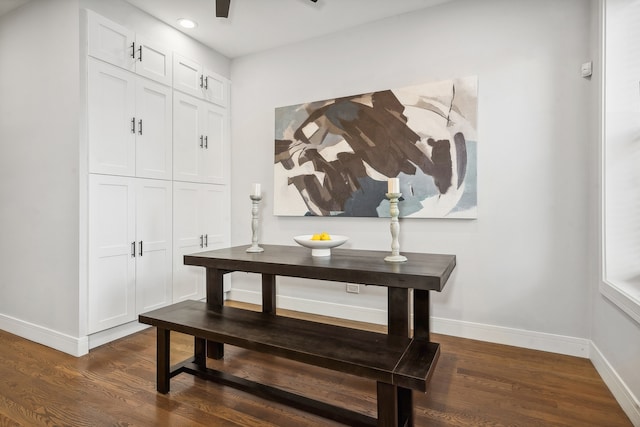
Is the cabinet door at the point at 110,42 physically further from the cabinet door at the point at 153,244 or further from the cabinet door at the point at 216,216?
the cabinet door at the point at 216,216

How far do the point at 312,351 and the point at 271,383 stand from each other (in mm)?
703

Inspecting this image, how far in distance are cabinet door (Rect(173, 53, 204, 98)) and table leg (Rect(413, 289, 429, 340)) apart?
273cm

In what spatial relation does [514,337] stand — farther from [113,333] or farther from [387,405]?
[113,333]

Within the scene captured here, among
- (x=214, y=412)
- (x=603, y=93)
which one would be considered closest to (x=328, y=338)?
(x=214, y=412)

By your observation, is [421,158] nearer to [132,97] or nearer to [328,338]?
[328,338]

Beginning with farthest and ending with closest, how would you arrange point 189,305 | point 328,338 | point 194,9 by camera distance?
point 194,9 < point 189,305 < point 328,338

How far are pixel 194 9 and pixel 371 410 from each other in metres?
3.15

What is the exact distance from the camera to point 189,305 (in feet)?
7.25

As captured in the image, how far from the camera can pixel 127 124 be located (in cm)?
274

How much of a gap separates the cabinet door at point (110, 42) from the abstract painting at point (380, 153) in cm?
134

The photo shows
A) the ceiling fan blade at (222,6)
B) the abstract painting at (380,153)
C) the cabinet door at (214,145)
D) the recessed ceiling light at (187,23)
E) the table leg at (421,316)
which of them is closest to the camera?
the table leg at (421,316)

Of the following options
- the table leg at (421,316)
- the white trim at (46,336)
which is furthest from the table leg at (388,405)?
the white trim at (46,336)

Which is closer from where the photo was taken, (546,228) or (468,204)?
(546,228)

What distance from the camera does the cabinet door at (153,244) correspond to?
9.37 ft
